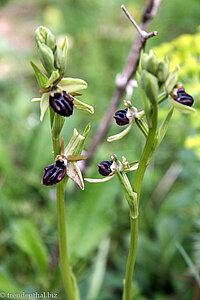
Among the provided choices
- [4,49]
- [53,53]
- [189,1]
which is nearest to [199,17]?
[189,1]

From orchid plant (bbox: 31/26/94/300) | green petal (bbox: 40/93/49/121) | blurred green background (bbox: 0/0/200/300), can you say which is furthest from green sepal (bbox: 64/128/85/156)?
blurred green background (bbox: 0/0/200/300)

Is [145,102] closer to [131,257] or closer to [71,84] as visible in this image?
[71,84]

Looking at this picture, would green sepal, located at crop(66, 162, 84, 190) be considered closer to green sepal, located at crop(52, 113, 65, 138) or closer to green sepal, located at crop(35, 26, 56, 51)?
green sepal, located at crop(52, 113, 65, 138)

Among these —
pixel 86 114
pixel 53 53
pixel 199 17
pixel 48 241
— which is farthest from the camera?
pixel 199 17

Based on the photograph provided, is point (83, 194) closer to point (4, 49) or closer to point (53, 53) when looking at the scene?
point (53, 53)

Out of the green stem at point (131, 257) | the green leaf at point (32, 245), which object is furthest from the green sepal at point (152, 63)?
the green leaf at point (32, 245)

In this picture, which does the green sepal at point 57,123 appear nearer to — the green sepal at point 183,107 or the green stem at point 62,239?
the green stem at point 62,239
